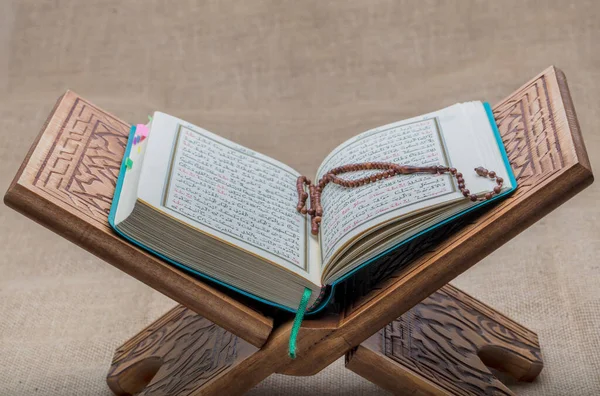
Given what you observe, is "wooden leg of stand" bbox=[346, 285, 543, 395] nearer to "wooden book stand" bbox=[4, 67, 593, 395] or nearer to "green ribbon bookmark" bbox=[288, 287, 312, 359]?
"wooden book stand" bbox=[4, 67, 593, 395]

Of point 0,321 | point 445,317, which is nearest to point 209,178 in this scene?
point 445,317

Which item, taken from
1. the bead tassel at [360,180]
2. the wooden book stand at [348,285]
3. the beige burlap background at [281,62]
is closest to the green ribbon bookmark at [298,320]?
the wooden book stand at [348,285]

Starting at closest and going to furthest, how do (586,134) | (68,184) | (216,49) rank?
1. (68,184)
2. (586,134)
3. (216,49)

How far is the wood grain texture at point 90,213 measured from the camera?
3.92 ft

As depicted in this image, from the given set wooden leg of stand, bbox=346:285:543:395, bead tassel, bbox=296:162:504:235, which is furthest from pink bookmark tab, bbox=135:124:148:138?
wooden leg of stand, bbox=346:285:543:395

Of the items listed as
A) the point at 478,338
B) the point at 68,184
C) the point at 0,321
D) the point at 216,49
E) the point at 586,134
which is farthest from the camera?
the point at 216,49

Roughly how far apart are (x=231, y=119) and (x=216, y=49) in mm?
224

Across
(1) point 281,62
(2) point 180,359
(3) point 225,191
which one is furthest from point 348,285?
(1) point 281,62

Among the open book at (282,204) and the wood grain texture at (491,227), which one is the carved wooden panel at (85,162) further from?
the wood grain texture at (491,227)

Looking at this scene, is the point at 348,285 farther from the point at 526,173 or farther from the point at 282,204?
the point at 526,173

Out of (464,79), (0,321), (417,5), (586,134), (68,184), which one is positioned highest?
(417,5)

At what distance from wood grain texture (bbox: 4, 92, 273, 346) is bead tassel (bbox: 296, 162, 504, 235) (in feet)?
0.70

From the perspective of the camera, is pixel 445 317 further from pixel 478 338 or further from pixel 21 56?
pixel 21 56

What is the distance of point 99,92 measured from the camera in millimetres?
2521
